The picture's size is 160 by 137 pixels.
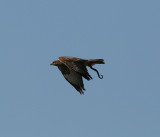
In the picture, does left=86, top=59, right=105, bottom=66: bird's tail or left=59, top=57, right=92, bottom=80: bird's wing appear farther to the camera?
left=86, top=59, right=105, bottom=66: bird's tail

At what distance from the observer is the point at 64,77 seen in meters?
21.0

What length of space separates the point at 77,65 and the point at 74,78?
5.70ft

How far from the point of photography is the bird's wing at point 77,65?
18487mm

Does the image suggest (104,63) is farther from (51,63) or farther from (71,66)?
(51,63)

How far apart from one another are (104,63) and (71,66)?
4.57 ft

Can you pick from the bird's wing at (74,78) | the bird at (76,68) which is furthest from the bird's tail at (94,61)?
the bird's wing at (74,78)

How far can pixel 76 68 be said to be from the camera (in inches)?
732

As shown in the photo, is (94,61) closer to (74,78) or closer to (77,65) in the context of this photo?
(77,65)

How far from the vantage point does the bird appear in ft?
61.0

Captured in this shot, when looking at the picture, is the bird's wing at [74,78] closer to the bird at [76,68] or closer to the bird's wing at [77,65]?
the bird at [76,68]

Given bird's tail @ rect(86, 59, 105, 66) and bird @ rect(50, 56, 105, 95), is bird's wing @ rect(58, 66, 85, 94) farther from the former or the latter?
bird's tail @ rect(86, 59, 105, 66)

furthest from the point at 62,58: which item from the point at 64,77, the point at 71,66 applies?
the point at 64,77

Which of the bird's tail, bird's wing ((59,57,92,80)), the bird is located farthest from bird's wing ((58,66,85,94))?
bird's wing ((59,57,92,80))

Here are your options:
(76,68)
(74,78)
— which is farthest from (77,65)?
(74,78)
